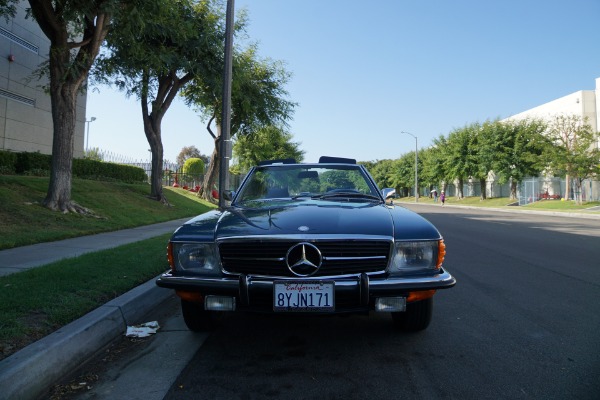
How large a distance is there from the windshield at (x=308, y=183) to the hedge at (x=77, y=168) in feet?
39.5

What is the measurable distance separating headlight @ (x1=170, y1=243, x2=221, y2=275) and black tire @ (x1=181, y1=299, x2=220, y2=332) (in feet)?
1.47

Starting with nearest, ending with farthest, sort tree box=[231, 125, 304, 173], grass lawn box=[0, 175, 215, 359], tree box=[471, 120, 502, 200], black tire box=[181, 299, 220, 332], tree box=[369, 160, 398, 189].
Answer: grass lawn box=[0, 175, 215, 359], black tire box=[181, 299, 220, 332], tree box=[231, 125, 304, 173], tree box=[471, 120, 502, 200], tree box=[369, 160, 398, 189]

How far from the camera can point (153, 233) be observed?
33.7 ft

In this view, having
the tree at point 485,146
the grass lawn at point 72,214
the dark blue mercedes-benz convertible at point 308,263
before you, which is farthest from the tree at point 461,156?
the dark blue mercedes-benz convertible at point 308,263

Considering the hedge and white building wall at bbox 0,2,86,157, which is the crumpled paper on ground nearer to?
the hedge

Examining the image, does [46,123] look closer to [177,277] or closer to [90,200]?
[90,200]

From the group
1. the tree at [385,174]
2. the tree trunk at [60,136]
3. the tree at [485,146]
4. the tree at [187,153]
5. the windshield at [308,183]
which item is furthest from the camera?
the tree at [187,153]

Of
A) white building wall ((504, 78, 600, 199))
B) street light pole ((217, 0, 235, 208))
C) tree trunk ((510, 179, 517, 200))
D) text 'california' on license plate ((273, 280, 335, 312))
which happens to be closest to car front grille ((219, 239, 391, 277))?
text 'california' on license plate ((273, 280, 335, 312))

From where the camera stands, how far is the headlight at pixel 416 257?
2.95 meters

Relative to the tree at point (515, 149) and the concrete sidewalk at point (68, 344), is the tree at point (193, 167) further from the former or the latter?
the concrete sidewalk at point (68, 344)

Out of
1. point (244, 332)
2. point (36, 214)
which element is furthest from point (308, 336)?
point (36, 214)

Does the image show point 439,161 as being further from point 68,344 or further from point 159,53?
point 68,344

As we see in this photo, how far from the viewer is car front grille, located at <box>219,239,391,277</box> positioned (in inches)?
114

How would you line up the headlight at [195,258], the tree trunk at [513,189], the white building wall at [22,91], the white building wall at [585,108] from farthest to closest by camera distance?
the tree trunk at [513,189]
the white building wall at [585,108]
the white building wall at [22,91]
the headlight at [195,258]
